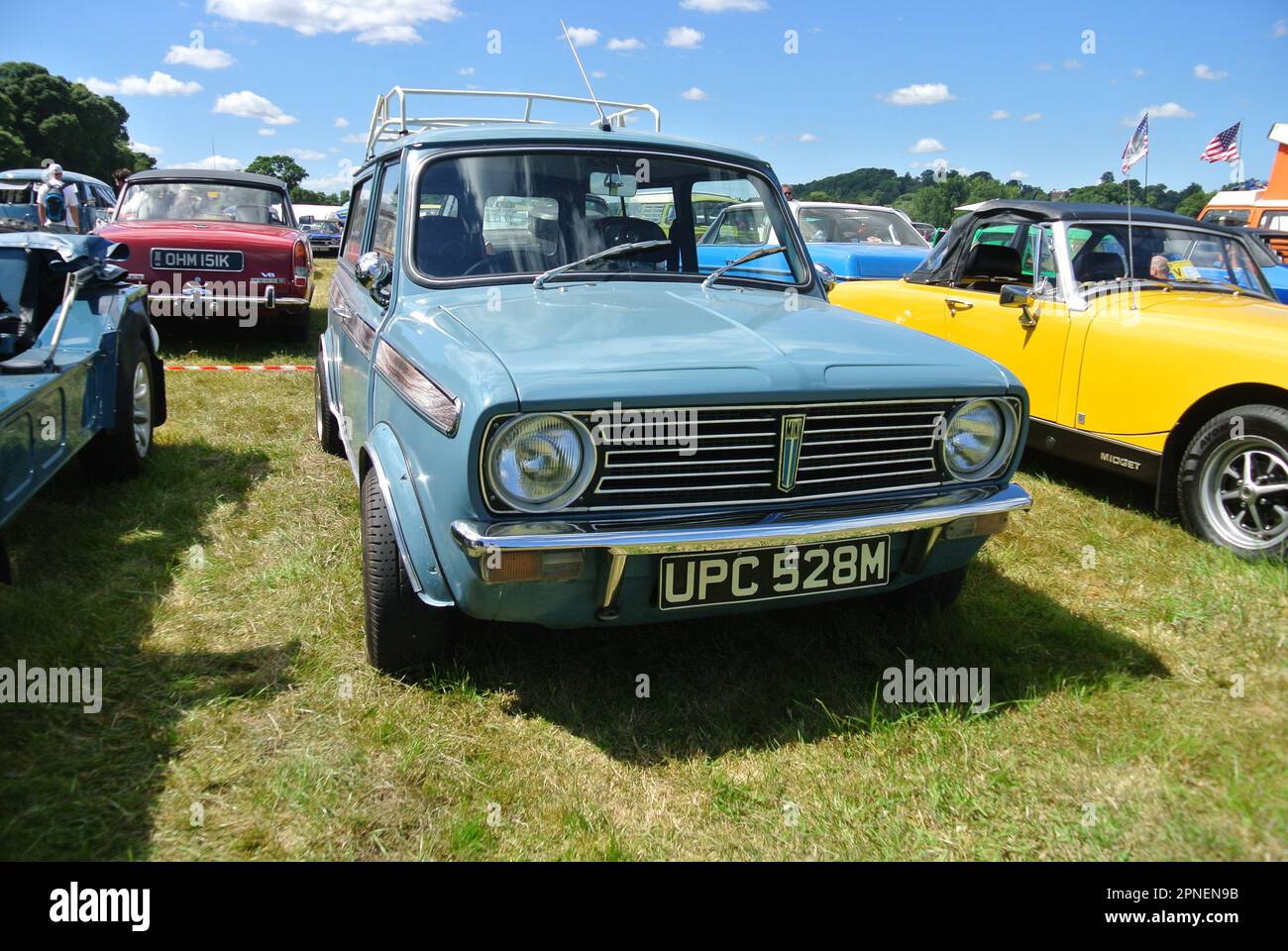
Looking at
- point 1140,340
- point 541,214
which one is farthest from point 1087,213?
point 541,214

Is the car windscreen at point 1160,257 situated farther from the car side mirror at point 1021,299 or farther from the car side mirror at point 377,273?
the car side mirror at point 377,273

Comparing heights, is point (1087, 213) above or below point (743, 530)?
above

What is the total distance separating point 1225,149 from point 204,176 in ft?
50.1

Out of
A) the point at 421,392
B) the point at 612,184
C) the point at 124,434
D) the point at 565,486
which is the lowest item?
the point at 124,434

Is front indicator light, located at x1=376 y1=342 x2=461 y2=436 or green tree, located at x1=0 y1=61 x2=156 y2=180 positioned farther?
green tree, located at x1=0 y1=61 x2=156 y2=180

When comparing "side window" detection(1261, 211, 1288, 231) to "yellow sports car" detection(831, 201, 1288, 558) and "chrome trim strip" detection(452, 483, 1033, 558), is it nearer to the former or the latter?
"yellow sports car" detection(831, 201, 1288, 558)

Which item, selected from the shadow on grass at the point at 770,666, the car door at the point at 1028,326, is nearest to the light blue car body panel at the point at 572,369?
the shadow on grass at the point at 770,666

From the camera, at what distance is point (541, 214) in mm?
3346

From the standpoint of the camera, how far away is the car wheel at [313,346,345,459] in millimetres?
5099

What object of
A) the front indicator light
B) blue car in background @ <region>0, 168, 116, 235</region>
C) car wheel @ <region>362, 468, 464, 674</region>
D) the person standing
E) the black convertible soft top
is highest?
blue car in background @ <region>0, 168, 116, 235</region>

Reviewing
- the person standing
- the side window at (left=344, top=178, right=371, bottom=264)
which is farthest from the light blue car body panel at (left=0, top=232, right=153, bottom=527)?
the person standing

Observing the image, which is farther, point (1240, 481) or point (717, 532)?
point (1240, 481)

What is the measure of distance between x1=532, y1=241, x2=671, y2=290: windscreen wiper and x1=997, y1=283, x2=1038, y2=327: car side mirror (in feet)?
7.90

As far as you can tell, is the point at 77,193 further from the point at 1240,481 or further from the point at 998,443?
the point at 1240,481
